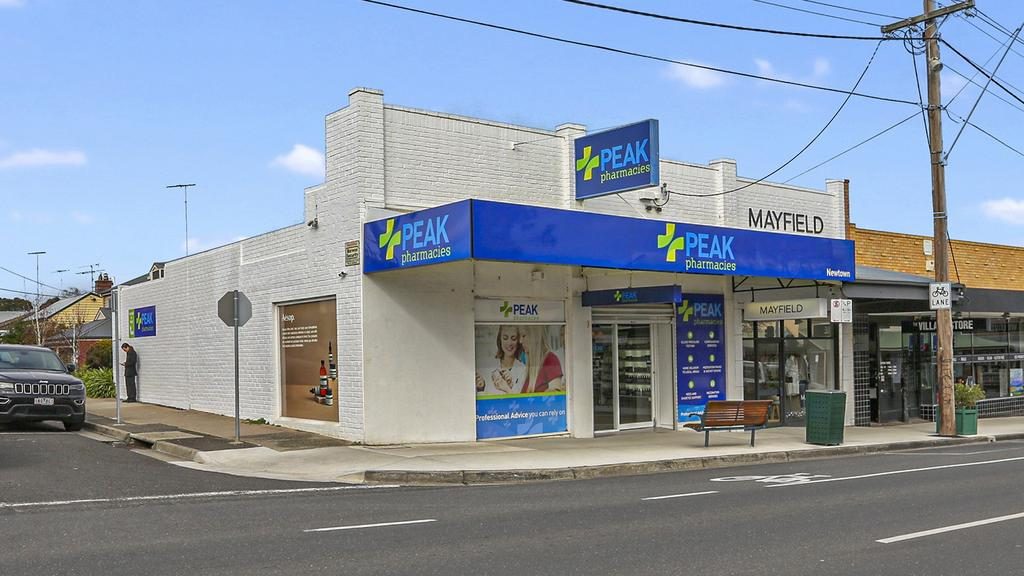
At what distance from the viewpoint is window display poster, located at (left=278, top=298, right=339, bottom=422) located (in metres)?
17.2

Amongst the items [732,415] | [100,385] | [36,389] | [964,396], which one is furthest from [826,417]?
[100,385]

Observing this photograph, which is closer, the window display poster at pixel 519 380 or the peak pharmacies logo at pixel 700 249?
the peak pharmacies logo at pixel 700 249

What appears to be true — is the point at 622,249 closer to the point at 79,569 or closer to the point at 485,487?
the point at 485,487

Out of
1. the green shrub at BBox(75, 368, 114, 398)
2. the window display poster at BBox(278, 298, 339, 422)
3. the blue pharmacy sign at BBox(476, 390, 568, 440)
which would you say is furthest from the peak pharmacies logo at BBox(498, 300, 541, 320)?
the green shrub at BBox(75, 368, 114, 398)

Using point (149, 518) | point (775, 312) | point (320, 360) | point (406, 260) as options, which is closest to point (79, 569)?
point (149, 518)

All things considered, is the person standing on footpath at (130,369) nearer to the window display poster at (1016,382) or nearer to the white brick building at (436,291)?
the white brick building at (436,291)

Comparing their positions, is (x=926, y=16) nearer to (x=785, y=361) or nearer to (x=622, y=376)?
(x=785, y=361)

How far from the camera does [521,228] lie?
14.8m

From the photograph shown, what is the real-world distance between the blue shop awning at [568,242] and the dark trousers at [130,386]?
524 inches

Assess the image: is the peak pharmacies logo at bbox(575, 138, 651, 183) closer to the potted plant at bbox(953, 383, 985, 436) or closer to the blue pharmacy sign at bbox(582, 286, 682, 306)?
the blue pharmacy sign at bbox(582, 286, 682, 306)

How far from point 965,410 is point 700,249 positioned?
799 centimetres

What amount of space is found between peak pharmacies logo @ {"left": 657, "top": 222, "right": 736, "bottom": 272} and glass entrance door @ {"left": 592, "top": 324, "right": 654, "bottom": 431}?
276 centimetres

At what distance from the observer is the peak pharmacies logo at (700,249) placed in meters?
17.0

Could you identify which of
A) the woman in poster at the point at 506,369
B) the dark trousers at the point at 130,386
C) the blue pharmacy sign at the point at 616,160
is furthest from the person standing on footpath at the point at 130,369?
the blue pharmacy sign at the point at 616,160
